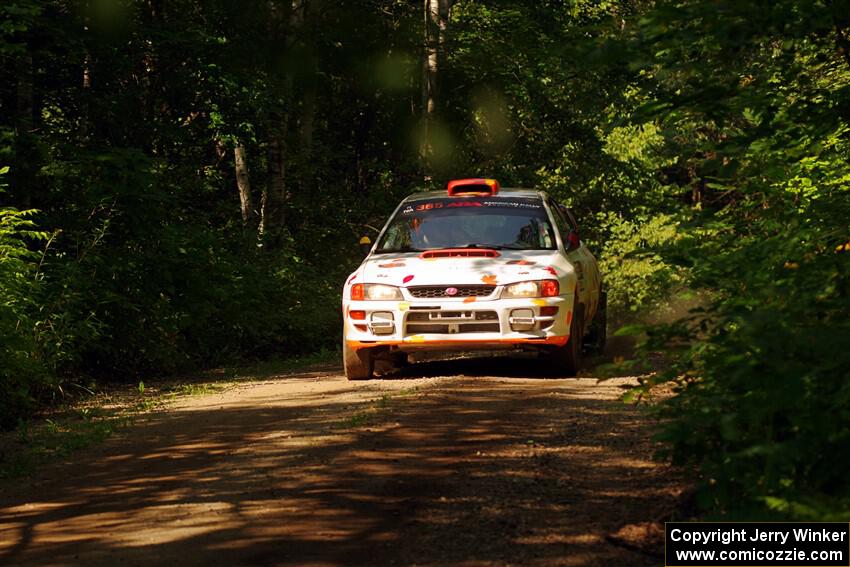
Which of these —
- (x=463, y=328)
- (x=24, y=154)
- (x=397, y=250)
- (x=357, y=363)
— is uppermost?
(x=24, y=154)

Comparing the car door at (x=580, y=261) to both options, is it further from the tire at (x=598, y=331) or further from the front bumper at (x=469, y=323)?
the front bumper at (x=469, y=323)

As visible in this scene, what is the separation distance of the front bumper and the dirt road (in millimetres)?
1670

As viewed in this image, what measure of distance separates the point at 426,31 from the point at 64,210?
14732mm


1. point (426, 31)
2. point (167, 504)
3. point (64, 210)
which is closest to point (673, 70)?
point (167, 504)

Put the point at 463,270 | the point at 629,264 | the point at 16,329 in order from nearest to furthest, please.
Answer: the point at 16,329
the point at 463,270
the point at 629,264

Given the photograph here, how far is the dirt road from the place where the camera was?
235 inches

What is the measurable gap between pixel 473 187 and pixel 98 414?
5215 millimetres

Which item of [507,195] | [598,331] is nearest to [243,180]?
[598,331]

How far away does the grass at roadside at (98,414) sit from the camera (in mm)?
9328

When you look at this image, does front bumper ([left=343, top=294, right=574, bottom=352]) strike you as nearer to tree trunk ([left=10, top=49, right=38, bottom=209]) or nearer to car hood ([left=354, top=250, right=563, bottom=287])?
car hood ([left=354, top=250, right=563, bottom=287])

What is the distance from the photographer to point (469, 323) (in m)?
12.6

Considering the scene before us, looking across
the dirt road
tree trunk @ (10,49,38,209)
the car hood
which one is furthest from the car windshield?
tree trunk @ (10,49,38,209)

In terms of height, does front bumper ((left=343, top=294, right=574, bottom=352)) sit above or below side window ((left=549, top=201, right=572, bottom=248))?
below

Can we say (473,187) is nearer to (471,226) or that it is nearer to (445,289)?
(471,226)
